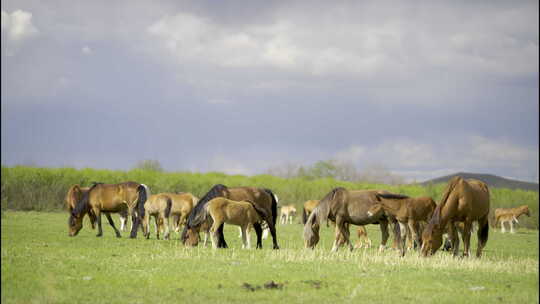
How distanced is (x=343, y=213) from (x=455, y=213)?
11.2ft

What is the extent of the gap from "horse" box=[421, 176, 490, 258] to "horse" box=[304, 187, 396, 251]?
2.02 m

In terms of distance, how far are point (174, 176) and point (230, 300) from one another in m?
41.7

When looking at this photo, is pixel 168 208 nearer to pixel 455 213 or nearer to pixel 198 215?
pixel 198 215

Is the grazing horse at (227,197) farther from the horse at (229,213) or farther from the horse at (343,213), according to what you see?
the horse at (343,213)

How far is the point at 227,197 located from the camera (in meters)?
19.4

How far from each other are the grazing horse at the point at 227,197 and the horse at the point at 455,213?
466 cm

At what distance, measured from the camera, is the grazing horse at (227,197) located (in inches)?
696

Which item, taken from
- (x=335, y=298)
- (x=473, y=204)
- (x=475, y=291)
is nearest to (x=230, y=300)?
(x=335, y=298)

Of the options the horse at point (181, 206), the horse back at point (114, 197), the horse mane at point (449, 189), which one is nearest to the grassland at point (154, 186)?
the horse at point (181, 206)

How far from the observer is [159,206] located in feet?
75.8

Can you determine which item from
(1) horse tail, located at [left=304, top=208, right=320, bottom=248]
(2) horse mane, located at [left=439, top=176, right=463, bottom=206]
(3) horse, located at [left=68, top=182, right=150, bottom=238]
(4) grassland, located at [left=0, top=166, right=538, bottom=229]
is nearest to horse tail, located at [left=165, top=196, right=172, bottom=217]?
(3) horse, located at [left=68, top=182, right=150, bottom=238]

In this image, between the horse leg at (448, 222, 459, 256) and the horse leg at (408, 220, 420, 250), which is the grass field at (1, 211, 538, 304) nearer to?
the horse leg at (448, 222, 459, 256)

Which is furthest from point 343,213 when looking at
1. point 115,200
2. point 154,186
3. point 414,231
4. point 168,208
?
point 154,186

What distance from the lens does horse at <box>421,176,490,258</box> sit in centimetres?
1609
